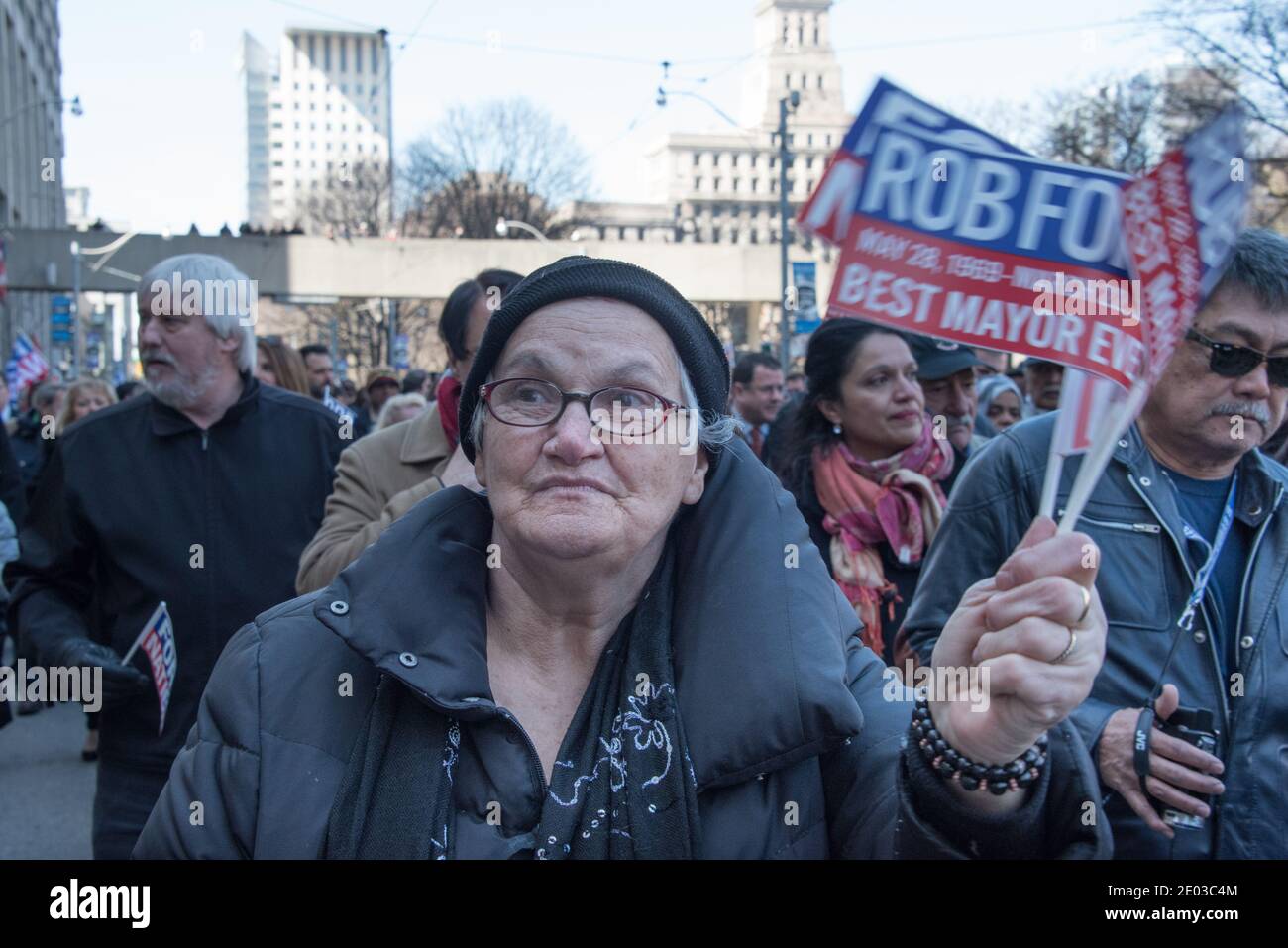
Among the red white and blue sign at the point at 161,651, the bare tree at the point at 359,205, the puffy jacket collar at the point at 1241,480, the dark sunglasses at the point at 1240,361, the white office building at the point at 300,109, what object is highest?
the white office building at the point at 300,109

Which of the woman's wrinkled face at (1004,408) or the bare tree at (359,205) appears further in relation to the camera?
the bare tree at (359,205)

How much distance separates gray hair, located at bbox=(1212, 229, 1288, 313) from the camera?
264cm

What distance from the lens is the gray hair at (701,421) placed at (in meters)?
2.25

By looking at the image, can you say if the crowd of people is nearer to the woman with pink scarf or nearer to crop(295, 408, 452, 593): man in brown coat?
crop(295, 408, 452, 593): man in brown coat

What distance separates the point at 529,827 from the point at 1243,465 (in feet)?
5.84

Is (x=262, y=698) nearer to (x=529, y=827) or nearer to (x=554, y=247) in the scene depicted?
(x=529, y=827)

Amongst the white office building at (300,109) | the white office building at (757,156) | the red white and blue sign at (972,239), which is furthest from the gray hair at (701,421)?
the white office building at (300,109)

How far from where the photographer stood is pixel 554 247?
33938mm

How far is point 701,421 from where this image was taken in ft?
7.55

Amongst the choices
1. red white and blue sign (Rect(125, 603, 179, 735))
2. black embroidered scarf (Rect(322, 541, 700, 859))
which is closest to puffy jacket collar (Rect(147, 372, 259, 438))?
red white and blue sign (Rect(125, 603, 179, 735))

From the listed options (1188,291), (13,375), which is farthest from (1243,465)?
(13,375)

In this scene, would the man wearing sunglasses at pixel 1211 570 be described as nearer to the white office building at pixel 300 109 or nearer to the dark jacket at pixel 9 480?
the dark jacket at pixel 9 480
